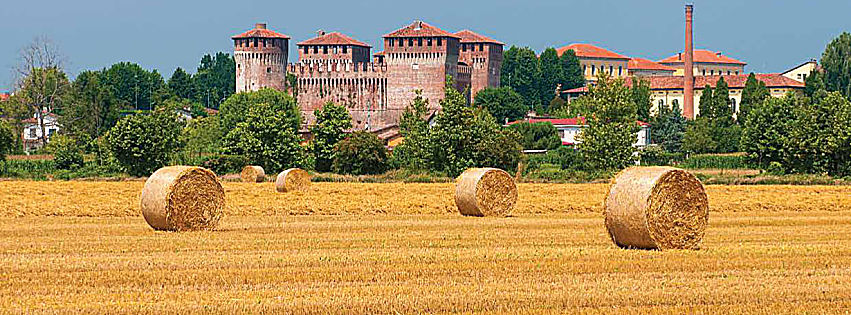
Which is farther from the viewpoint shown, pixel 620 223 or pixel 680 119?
pixel 680 119

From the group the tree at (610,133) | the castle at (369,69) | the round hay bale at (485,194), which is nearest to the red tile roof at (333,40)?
the castle at (369,69)

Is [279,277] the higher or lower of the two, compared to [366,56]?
lower

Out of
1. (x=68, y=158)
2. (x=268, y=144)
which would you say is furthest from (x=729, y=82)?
(x=68, y=158)

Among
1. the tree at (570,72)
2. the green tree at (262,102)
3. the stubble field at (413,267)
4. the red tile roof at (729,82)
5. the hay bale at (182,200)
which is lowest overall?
the stubble field at (413,267)

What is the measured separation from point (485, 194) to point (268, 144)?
45346mm

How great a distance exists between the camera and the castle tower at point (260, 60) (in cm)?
13375

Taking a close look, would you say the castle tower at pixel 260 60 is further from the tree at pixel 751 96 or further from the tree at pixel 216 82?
the tree at pixel 751 96

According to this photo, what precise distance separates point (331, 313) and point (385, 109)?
380 ft

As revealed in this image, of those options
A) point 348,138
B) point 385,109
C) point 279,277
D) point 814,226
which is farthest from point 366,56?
point 279,277

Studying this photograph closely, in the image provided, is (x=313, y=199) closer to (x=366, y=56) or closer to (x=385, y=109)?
(x=385, y=109)

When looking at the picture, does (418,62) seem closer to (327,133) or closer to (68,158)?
(327,133)

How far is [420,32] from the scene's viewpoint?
127 meters

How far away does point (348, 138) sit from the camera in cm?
7150

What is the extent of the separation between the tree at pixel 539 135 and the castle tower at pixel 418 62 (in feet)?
76.7
